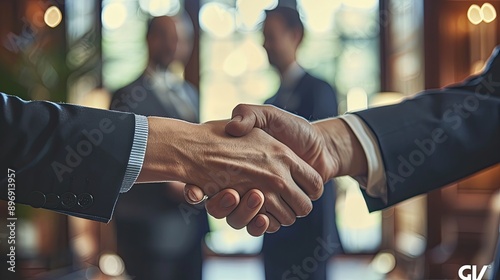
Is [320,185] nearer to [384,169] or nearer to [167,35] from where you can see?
[384,169]

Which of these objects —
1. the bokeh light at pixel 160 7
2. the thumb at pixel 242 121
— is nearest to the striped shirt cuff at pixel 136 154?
the thumb at pixel 242 121

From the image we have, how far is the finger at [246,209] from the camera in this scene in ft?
3.29

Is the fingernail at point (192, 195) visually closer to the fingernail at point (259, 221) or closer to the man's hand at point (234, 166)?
the man's hand at point (234, 166)

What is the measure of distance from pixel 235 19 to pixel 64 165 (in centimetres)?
168

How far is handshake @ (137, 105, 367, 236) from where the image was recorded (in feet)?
3.11

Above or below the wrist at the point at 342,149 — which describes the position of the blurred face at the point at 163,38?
above

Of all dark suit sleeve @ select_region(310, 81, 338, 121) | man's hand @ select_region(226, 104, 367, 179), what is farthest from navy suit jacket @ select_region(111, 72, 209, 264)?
man's hand @ select_region(226, 104, 367, 179)

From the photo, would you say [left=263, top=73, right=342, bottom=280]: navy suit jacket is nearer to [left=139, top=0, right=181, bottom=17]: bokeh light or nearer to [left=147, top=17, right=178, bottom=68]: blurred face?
[left=147, top=17, right=178, bottom=68]: blurred face

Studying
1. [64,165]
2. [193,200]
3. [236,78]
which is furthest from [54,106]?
[236,78]

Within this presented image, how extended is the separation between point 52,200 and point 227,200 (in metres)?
0.27

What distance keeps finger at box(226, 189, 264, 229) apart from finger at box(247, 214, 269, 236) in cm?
2

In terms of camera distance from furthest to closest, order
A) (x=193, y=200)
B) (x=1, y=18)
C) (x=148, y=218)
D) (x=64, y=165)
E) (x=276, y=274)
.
Result: 1. (x=1, y=18)
2. (x=276, y=274)
3. (x=148, y=218)
4. (x=193, y=200)
5. (x=64, y=165)

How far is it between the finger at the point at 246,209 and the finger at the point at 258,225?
0.02 meters

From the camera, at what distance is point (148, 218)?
4.72ft
